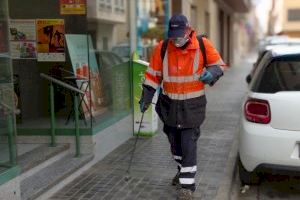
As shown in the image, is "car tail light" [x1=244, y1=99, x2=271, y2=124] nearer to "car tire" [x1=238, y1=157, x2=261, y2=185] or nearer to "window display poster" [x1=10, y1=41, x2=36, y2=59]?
"car tire" [x1=238, y1=157, x2=261, y2=185]

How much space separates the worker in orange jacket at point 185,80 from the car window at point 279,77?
1.90 feet

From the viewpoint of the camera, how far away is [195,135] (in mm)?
5621

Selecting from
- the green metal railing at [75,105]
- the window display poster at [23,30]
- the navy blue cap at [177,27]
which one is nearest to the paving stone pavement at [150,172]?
the green metal railing at [75,105]

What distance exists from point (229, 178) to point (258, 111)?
104cm

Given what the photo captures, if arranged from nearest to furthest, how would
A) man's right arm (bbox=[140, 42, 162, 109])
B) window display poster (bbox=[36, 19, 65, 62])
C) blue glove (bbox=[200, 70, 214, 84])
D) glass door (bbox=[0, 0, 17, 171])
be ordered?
glass door (bbox=[0, 0, 17, 171]), blue glove (bbox=[200, 70, 214, 84]), man's right arm (bbox=[140, 42, 162, 109]), window display poster (bbox=[36, 19, 65, 62])

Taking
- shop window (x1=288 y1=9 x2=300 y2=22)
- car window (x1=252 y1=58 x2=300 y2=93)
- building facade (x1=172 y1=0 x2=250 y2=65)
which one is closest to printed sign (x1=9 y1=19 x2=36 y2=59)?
car window (x1=252 y1=58 x2=300 y2=93)

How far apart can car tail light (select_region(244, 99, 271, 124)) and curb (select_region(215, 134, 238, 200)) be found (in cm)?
80

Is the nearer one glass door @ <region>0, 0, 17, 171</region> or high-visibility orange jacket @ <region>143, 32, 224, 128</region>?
glass door @ <region>0, 0, 17, 171</region>

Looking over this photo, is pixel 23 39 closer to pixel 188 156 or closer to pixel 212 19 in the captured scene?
pixel 188 156

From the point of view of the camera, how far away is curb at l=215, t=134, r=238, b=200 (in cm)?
574

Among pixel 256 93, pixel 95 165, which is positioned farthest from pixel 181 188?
pixel 95 165

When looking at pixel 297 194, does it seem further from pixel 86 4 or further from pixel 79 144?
pixel 86 4

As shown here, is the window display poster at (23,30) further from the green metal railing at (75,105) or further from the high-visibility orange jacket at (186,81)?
the high-visibility orange jacket at (186,81)

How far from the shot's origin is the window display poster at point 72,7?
6922mm
